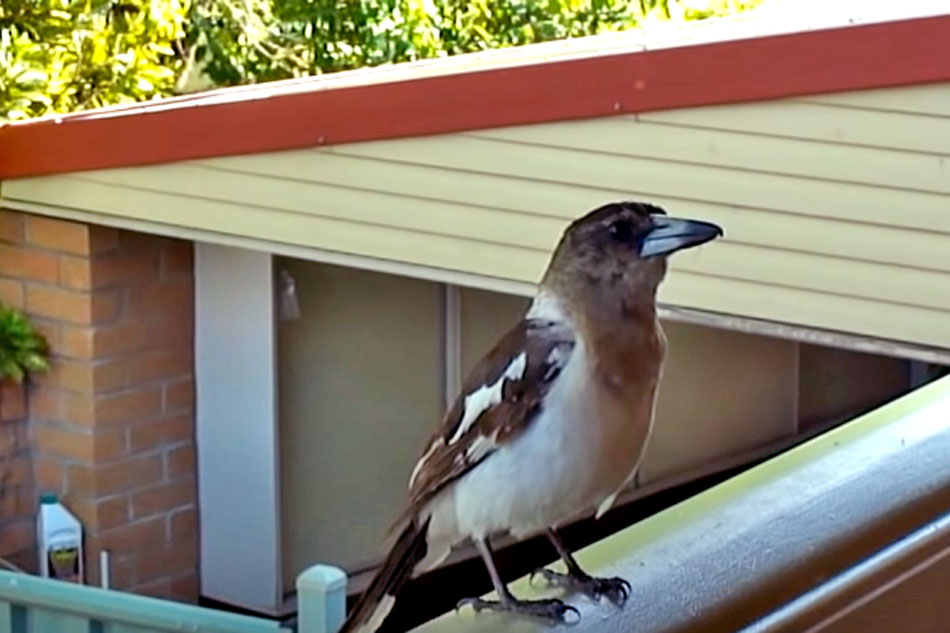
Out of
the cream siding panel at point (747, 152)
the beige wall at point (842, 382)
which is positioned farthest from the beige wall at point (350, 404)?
the beige wall at point (842, 382)

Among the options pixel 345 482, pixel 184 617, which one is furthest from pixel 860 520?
pixel 345 482

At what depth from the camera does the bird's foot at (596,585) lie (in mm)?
804

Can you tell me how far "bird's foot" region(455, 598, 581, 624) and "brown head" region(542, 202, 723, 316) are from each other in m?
0.53

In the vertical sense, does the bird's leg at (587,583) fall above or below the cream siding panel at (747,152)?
above

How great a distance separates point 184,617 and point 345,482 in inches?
74.1

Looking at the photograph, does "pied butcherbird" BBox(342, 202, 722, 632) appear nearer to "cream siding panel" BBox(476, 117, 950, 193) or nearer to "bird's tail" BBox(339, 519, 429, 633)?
"bird's tail" BBox(339, 519, 429, 633)

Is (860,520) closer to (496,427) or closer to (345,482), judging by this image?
(496,427)

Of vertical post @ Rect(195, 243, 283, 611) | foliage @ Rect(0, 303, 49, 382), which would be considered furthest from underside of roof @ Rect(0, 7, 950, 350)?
vertical post @ Rect(195, 243, 283, 611)

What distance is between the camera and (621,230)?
1589mm

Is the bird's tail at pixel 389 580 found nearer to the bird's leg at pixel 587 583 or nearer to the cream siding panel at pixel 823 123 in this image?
the bird's leg at pixel 587 583

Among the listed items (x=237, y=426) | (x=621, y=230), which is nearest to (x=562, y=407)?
(x=621, y=230)

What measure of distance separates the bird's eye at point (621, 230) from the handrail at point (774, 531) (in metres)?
0.53

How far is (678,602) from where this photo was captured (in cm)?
74

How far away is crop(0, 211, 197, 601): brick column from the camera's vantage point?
4.64 metres
